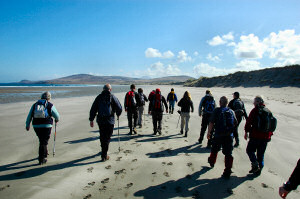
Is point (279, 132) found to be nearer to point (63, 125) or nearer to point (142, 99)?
point (142, 99)

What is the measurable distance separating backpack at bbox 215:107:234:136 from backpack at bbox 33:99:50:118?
4.94m

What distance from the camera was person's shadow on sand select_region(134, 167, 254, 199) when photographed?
3.87m

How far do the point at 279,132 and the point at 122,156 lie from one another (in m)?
8.22

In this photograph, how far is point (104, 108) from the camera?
5.29 metres

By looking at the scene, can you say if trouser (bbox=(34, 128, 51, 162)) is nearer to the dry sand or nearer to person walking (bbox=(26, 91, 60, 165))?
person walking (bbox=(26, 91, 60, 165))

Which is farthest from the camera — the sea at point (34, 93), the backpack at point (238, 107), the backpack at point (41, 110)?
the sea at point (34, 93)

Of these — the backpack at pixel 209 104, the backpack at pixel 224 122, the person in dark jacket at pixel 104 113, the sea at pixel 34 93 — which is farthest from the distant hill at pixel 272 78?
the person in dark jacket at pixel 104 113

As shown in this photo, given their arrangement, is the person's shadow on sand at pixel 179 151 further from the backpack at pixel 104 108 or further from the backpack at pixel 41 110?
the backpack at pixel 41 110

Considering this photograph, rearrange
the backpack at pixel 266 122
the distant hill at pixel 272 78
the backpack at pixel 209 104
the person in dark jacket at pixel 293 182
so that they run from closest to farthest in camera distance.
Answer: the person in dark jacket at pixel 293 182 < the backpack at pixel 266 122 < the backpack at pixel 209 104 < the distant hill at pixel 272 78

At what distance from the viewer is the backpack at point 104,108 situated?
5277mm

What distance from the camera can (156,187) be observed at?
4133mm

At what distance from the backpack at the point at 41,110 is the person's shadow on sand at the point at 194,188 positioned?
3.42 m

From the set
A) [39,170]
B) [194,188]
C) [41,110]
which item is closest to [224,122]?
[194,188]

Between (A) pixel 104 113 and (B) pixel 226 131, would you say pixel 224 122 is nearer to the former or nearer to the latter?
(B) pixel 226 131
